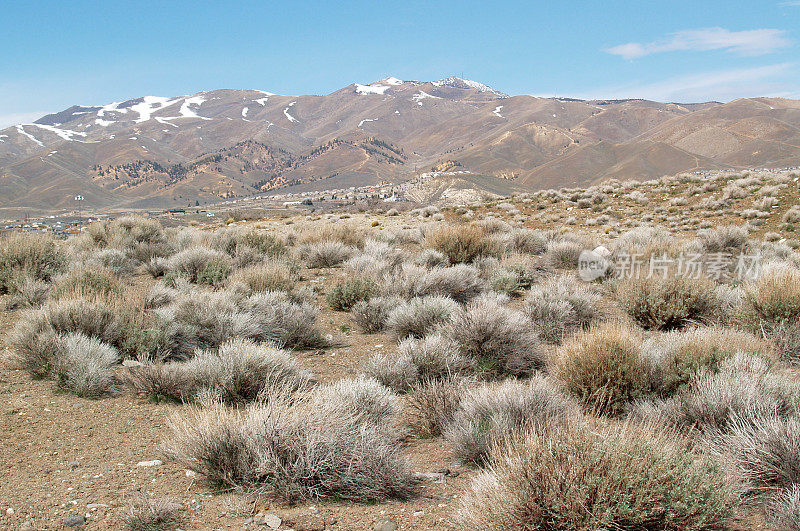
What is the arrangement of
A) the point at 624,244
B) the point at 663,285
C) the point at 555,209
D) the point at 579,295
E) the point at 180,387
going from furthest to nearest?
the point at 555,209, the point at 624,244, the point at 579,295, the point at 663,285, the point at 180,387

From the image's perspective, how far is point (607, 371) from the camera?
456 cm

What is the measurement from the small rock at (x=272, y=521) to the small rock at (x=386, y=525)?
58 centimetres

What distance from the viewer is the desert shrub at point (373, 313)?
769 centimetres

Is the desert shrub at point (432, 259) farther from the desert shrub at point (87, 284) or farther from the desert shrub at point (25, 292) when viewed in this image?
the desert shrub at point (25, 292)

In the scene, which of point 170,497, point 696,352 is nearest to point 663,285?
point 696,352

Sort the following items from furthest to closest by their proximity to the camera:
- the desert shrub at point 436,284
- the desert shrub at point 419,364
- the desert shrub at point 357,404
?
1. the desert shrub at point 436,284
2. the desert shrub at point 419,364
3. the desert shrub at point 357,404

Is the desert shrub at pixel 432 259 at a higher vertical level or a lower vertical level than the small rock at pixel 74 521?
higher

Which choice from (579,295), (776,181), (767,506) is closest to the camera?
(767,506)

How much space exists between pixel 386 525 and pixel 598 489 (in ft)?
4.18

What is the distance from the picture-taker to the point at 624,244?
501 inches

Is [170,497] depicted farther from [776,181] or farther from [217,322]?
[776,181]

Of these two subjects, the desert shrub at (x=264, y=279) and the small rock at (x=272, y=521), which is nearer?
the small rock at (x=272, y=521)

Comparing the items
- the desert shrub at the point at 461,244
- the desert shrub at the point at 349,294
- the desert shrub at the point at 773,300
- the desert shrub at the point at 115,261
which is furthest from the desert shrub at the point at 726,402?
the desert shrub at the point at 115,261

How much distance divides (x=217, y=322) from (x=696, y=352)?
552cm
